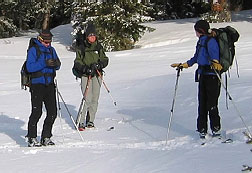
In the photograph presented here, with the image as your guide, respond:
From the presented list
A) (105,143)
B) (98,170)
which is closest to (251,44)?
(105,143)

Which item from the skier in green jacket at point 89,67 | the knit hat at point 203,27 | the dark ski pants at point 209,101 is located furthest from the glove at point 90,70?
the knit hat at point 203,27

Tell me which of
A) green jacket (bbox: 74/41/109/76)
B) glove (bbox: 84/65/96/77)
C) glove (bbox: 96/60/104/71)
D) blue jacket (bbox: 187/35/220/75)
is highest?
blue jacket (bbox: 187/35/220/75)

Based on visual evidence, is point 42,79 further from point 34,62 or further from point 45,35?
point 45,35

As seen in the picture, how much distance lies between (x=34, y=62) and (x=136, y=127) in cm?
245

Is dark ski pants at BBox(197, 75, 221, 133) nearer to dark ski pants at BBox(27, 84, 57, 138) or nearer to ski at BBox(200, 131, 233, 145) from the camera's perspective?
ski at BBox(200, 131, 233, 145)

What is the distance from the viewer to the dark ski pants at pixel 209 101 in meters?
6.96

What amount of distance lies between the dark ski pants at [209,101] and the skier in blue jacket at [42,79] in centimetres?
223

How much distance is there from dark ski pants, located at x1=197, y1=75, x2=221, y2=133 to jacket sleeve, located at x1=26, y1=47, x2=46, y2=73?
93.6 inches

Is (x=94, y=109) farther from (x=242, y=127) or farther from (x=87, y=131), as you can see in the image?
(x=242, y=127)

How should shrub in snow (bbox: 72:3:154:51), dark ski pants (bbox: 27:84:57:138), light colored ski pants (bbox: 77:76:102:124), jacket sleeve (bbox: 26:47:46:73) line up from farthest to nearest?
1. shrub in snow (bbox: 72:3:154:51)
2. light colored ski pants (bbox: 77:76:102:124)
3. dark ski pants (bbox: 27:84:57:138)
4. jacket sleeve (bbox: 26:47:46:73)

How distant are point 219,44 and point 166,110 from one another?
3.56m

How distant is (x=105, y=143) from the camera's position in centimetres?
777

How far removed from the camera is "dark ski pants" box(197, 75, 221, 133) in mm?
6961

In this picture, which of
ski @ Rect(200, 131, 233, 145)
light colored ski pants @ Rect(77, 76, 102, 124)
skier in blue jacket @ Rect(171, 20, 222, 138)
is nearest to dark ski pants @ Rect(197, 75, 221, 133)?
skier in blue jacket @ Rect(171, 20, 222, 138)
